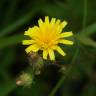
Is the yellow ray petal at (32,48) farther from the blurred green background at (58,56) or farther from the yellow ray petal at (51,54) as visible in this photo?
the blurred green background at (58,56)

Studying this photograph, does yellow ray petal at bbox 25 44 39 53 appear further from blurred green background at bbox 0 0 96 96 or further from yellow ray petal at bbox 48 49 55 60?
blurred green background at bbox 0 0 96 96

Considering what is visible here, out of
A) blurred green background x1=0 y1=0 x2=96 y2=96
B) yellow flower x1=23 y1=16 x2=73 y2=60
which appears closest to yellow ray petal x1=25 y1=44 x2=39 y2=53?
yellow flower x1=23 y1=16 x2=73 y2=60

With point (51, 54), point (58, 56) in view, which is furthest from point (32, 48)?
point (58, 56)

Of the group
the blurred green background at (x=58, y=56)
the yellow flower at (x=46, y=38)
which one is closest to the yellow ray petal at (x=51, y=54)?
the yellow flower at (x=46, y=38)

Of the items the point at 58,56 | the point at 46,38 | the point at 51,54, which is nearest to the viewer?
the point at 51,54

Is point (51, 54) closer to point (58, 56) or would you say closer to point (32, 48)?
point (32, 48)

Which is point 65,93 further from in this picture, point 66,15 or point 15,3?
point 15,3
